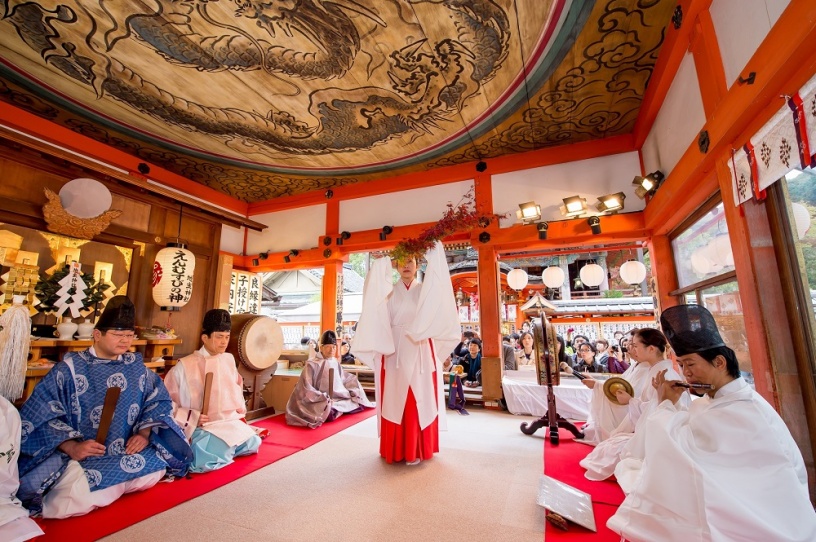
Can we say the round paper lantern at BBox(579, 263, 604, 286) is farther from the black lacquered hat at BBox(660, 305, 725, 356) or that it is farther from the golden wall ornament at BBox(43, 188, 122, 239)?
the golden wall ornament at BBox(43, 188, 122, 239)

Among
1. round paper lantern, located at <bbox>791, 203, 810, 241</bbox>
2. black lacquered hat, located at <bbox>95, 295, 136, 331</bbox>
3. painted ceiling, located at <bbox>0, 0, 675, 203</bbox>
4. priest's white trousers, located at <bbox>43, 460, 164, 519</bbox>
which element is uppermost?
painted ceiling, located at <bbox>0, 0, 675, 203</bbox>

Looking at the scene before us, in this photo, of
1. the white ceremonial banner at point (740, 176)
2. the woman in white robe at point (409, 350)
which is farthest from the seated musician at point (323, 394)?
the white ceremonial banner at point (740, 176)

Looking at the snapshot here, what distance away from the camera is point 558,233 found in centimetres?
575

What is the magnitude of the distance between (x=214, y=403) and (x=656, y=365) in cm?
425

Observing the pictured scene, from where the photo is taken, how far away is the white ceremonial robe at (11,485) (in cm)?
196

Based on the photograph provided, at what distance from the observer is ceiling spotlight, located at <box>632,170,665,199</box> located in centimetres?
462

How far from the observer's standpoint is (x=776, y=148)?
2264 millimetres

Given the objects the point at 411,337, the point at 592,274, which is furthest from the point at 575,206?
the point at 411,337

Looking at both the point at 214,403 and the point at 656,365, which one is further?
the point at 214,403

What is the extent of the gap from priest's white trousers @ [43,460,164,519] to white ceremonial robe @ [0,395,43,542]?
23 cm

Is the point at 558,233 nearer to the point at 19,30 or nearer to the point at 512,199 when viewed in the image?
the point at 512,199

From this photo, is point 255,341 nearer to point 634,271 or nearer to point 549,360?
point 549,360

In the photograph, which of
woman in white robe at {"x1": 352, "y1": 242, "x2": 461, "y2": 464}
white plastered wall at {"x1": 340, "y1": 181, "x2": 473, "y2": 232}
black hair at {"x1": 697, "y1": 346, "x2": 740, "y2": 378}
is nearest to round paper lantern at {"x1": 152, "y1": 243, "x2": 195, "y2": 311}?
white plastered wall at {"x1": 340, "y1": 181, "x2": 473, "y2": 232}

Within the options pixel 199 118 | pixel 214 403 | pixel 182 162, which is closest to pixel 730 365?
pixel 214 403
